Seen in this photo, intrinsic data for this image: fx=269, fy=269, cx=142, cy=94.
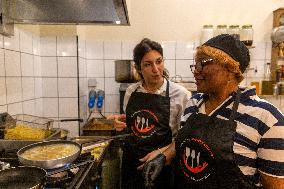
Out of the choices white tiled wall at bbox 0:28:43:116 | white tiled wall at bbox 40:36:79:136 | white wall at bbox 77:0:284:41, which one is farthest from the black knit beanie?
white wall at bbox 77:0:284:41

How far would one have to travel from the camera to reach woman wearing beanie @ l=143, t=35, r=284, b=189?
3.50 feet

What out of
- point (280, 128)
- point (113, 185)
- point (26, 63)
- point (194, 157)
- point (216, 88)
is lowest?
point (113, 185)

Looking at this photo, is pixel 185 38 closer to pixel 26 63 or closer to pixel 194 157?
pixel 26 63

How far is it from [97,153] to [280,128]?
1.04m

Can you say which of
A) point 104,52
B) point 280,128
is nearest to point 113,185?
point 280,128

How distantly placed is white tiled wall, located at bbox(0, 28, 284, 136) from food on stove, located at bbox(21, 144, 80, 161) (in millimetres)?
692

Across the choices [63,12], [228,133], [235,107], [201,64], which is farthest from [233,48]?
[63,12]

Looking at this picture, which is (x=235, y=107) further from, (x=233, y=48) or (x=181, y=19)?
(x=181, y=19)

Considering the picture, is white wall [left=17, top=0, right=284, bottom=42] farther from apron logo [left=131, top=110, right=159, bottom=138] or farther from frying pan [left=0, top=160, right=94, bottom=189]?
frying pan [left=0, top=160, right=94, bottom=189]

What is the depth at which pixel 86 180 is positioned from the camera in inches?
48.4

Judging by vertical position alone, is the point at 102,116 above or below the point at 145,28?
below

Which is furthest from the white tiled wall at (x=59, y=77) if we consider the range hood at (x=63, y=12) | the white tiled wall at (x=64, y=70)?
the range hood at (x=63, y=12)

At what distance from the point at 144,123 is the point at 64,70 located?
1446mm

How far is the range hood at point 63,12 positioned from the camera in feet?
5.31
